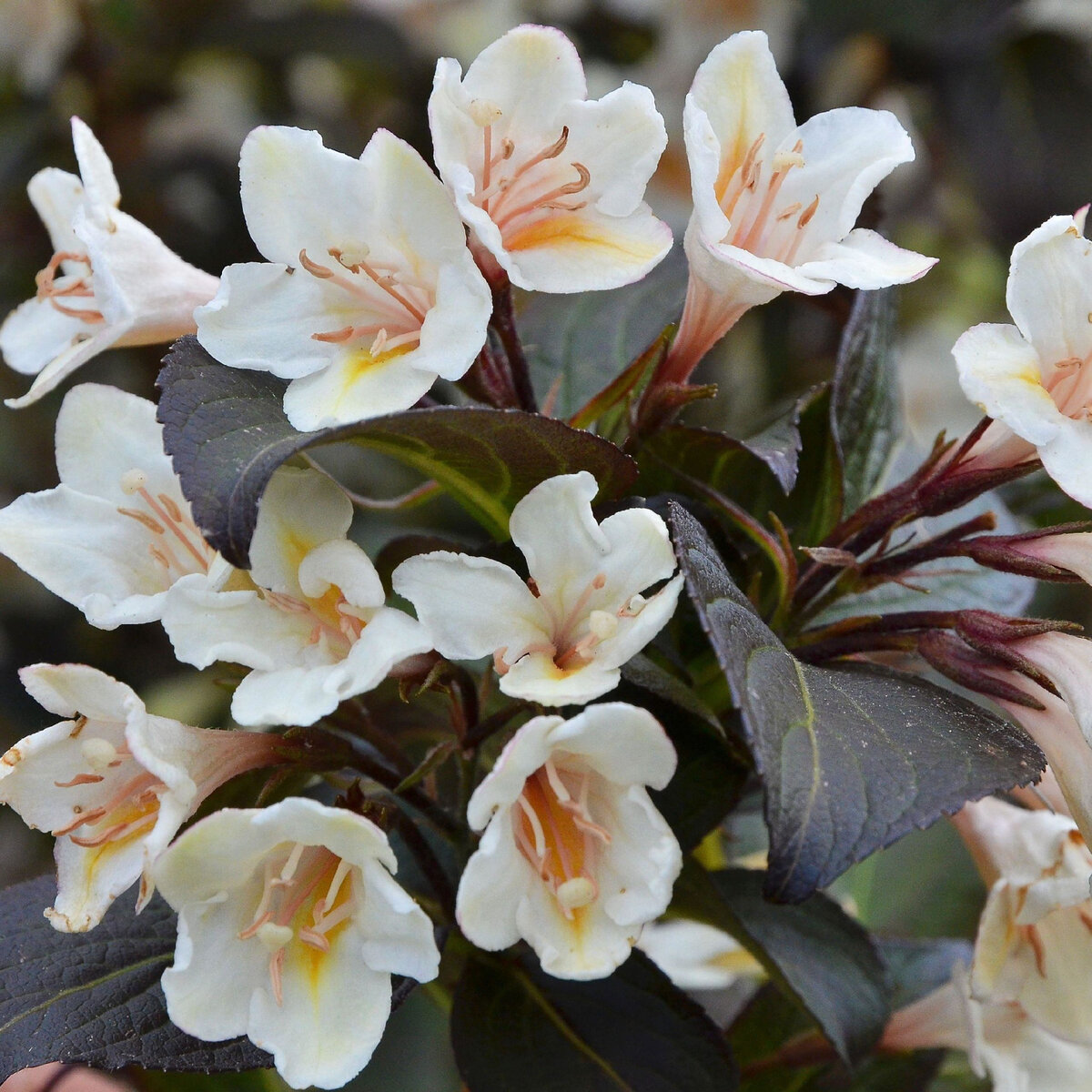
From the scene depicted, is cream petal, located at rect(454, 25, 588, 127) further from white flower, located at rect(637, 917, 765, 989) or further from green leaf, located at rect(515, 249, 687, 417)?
white flower, located at rect(637, 917, 765, 989)

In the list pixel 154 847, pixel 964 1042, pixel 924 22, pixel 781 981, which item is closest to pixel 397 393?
pixel 154 847

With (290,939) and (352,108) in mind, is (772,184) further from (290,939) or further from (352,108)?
(352,108)

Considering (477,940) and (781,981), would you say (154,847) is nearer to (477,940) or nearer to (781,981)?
(477,940)

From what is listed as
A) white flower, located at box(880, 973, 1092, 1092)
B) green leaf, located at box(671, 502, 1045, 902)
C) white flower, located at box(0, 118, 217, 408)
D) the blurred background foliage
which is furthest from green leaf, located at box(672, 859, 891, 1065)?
the blurred background foliage

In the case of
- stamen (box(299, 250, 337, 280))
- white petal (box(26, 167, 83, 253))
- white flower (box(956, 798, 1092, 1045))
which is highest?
stamen (box(299, 250, 337, 280))

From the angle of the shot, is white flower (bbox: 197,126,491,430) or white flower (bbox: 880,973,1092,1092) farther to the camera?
white flower (bbox: 880,973,1092,1092)

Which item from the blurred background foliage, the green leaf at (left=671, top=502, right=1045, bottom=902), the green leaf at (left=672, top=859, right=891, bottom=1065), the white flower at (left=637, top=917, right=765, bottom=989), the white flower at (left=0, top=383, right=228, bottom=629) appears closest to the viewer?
the green leaf at (left=671, top=502, right=1045, bottom=902)

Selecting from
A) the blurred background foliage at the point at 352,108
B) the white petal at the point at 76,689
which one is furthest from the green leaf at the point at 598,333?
the blurred background foliage at the point at 352,108

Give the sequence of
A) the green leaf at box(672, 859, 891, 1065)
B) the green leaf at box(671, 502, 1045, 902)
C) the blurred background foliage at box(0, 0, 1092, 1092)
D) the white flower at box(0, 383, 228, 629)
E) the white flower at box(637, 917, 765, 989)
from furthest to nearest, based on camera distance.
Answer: the blurred background foliage at box(0, 0, 1092, 1092), the white flower at box(637, 917, 765, 989), the green leaf at box(672, 859, 891, 1065), the white flower at box(0, 383, 228, 629), the green leaf at box(671, 502, 1045, 902)
